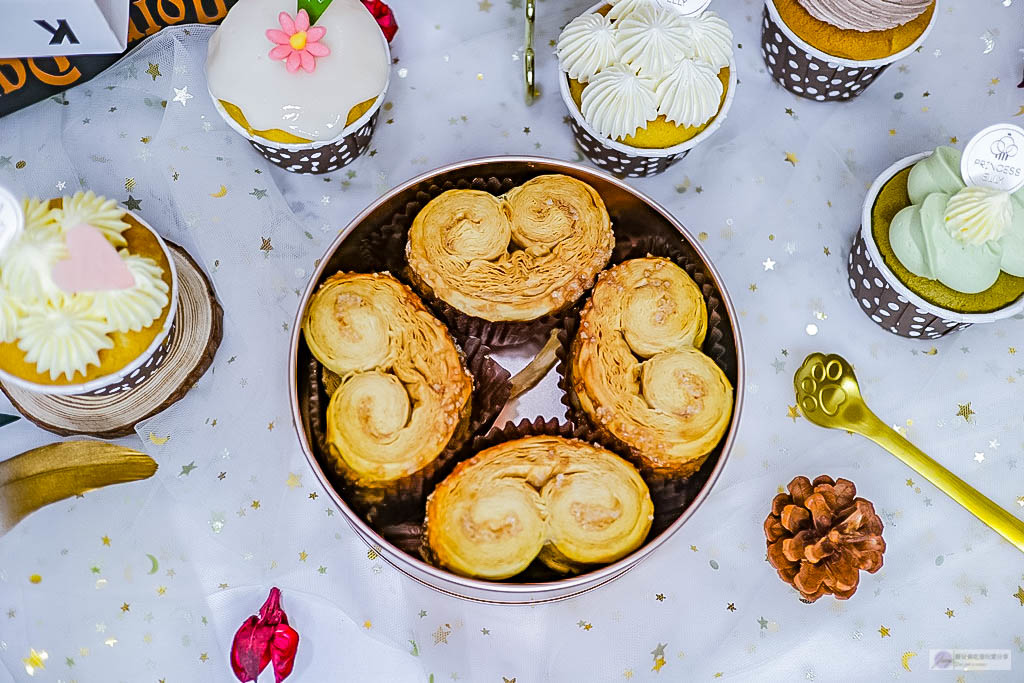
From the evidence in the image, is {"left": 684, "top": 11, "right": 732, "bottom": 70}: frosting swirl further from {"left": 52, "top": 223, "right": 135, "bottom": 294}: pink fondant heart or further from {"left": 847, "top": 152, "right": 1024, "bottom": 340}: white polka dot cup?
{"left": 52, "top": 223, "right": 135, "bottom": 294}: pink fondant heart

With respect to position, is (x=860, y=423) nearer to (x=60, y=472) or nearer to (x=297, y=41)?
(x=297, y=41)

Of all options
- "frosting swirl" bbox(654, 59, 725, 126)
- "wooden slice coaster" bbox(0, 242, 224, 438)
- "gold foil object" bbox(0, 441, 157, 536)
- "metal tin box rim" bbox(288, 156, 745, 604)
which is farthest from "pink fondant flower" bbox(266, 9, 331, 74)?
"gold foil object" bbox(0, 441, 157, 536)

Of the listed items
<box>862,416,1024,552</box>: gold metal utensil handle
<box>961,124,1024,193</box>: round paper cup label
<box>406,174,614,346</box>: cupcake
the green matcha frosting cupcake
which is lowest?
<box>862,416,1024,552</box>: gold metal utensil handle

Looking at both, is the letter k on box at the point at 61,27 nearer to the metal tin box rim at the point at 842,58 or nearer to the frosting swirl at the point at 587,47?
the frosting swirl at the point at 587,47

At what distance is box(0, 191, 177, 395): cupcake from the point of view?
0.79 meters

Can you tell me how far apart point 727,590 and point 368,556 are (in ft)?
1.59

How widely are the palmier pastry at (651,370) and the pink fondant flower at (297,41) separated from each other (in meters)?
0.42

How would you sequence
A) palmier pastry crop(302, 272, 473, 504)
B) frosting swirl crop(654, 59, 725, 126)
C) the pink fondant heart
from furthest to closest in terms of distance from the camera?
frosting swirl crop(654, 59, 725, 126), palmier pastry crop(302, 272, 473, 504), the pink fondant heart

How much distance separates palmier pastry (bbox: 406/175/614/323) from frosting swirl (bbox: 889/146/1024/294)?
380 mm

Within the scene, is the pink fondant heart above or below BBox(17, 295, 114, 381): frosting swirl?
above

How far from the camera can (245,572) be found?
108 centimetres

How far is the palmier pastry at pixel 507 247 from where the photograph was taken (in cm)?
93

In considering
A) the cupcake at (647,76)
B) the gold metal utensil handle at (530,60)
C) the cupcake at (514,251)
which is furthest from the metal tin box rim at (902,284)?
the gold metal utensil handle at (530,60)

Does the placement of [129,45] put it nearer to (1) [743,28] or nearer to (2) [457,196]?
(2) [457,196]
